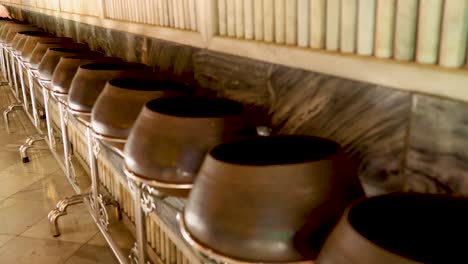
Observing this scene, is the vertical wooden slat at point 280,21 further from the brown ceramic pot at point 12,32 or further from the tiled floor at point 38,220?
the brown ceramic pot at point 12,32

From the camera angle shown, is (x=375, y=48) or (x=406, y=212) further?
(x=375, y=48)

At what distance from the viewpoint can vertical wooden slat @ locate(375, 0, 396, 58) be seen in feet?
3.67

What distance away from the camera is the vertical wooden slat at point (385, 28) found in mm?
1119

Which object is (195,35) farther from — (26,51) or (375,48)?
(26,51)

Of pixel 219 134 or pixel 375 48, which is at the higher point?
pixel 375 48

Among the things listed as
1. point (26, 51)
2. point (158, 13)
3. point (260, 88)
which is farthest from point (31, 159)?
point (260, 88)

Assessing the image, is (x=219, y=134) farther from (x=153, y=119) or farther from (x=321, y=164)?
(x=321, y=164)

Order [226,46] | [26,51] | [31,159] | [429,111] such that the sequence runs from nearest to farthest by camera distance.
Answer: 1. [429,111]
2. [226,46]
3. [26,51]
4. [31,159]

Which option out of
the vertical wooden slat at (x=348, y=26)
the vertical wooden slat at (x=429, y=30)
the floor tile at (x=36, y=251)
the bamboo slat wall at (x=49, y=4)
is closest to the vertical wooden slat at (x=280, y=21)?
the vertical wooden slat at (x=348, y=26)

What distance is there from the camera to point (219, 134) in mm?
1252

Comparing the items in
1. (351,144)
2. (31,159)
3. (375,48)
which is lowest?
(31,159)

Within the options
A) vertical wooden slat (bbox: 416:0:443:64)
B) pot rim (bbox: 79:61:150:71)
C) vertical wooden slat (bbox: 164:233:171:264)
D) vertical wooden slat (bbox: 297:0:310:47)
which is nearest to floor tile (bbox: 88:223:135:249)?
vertical wooden slat (bbox: 164:233:171:264)

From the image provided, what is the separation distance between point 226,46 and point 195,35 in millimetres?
294

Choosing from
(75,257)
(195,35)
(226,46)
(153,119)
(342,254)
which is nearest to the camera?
(342,254)
